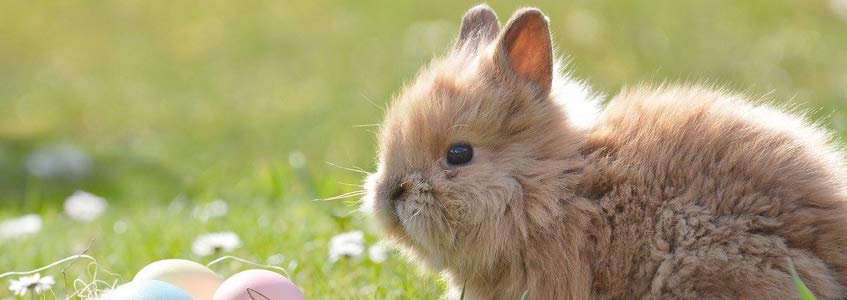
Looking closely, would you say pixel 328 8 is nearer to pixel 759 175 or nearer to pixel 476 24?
pixel 476 24

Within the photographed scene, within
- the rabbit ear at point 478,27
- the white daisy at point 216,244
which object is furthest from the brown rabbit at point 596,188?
the white daisy at point 216,244

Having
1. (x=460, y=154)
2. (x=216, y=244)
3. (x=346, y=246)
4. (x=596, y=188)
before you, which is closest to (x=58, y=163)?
(x=216, y=244)

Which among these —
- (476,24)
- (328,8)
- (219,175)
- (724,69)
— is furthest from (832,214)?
(328,8)

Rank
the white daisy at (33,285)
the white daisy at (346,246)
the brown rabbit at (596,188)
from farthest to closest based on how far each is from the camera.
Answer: the white daisy at (346,246), the white daisy at (33,285), the brown rabbit at (596,188)

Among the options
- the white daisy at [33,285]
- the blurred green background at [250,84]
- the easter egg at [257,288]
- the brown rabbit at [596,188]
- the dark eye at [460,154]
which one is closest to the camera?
the brown rabbit at [596,188]

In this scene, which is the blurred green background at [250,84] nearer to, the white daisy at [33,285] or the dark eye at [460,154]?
the white daisy at [33,285]

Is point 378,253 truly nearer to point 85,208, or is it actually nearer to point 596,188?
point 596,188
